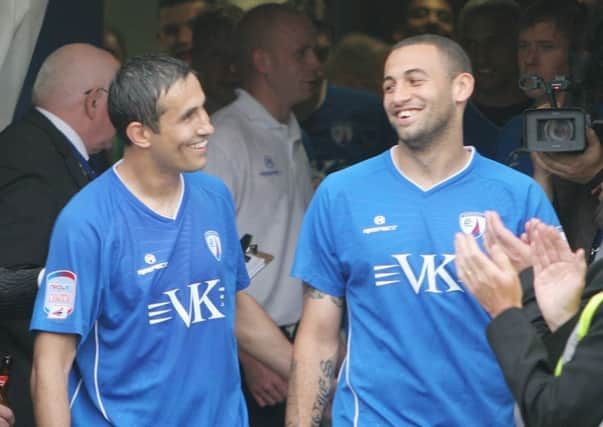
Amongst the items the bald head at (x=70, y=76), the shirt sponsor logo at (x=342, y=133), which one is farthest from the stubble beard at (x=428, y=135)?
the shirt sponsor logo at (x=342, y=133)

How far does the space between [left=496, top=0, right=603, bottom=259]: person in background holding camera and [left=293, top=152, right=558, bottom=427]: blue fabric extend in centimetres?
64

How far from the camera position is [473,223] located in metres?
5.00

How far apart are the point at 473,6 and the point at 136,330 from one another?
11.5ft

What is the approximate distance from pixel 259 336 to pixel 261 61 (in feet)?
6.86

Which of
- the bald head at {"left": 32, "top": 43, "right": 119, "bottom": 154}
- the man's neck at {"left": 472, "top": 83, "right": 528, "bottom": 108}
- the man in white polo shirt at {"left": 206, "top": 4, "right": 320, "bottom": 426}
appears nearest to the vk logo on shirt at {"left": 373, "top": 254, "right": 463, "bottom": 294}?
the bald head at {"left": 32, "top": 43, "right": 119, "bottom": 154}

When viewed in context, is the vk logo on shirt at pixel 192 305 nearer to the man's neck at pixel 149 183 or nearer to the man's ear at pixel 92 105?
the man's neck at pixel 149 183

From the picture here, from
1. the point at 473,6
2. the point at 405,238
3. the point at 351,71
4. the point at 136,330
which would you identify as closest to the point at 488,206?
the point at 405,238

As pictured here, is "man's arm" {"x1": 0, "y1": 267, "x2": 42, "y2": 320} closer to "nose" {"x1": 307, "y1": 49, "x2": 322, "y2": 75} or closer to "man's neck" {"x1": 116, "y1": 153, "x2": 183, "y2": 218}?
"man's neck" {"x1": 116, "y1": 153, "x2": 183, "y2": 218}

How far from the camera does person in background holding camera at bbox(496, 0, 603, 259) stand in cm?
570

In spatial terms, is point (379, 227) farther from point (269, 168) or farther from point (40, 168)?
point (269, 168)

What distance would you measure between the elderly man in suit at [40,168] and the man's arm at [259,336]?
2.25ft

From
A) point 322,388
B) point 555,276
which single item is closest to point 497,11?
point 322,388

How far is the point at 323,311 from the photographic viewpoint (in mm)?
5219

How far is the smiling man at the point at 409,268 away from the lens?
4945 millimetres
